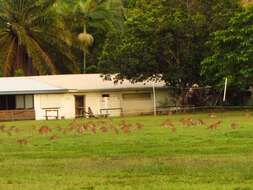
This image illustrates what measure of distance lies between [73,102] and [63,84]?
1.80 meters

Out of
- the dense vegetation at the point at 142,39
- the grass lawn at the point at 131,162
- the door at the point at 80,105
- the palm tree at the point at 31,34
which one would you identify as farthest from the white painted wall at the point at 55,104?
the grass lawn at the point at 131,162

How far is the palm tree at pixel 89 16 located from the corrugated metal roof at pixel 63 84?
5.20 metres

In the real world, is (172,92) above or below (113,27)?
below

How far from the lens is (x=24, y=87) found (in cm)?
5091

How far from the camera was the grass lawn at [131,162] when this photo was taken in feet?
39.0

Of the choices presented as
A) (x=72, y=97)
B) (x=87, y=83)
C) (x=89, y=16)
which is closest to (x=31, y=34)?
(x=87, y=83)

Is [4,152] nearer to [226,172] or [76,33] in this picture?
[226,172]

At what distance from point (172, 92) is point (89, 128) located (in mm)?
26948

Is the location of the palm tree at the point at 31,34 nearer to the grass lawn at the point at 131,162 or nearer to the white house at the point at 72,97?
the white house at the point at 72,97

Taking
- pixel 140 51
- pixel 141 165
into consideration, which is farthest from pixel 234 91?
pixel 141 165

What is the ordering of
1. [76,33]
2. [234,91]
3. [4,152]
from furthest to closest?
1. [76,33]
2. [234,91]
3. [4,152]

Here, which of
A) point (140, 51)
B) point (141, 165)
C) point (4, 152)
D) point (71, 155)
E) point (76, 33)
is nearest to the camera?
point (141, 165)

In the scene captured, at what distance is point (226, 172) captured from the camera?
12.9 metres

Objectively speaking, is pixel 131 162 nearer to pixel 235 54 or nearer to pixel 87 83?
pixel 235 54
